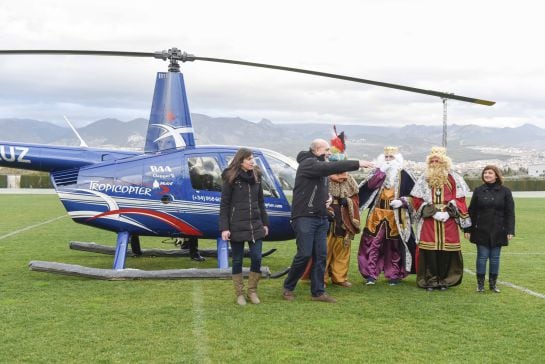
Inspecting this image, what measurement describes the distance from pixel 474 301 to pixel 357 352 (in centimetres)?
257

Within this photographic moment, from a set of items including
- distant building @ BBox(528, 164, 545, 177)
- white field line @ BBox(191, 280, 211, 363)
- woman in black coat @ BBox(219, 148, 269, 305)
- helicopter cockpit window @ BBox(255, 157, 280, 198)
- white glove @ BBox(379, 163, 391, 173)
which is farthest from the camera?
distant building @ BBox(528, 164, 545, 177)

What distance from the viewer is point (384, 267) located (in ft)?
25.9

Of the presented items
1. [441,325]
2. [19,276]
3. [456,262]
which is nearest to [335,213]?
[456,262]

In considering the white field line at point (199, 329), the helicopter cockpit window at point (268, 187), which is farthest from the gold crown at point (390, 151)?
the white field line at point (199, 329)

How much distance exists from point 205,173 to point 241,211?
182cm

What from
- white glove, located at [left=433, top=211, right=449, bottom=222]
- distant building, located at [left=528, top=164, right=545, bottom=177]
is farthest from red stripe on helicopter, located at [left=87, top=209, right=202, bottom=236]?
distant building, located at [left=528, top=164, right=545, bottom=177]

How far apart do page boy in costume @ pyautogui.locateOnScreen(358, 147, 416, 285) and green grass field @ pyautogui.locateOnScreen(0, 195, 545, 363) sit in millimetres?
267

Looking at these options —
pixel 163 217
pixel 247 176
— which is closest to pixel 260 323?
pixel 247 176

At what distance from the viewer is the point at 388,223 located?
25.3 ft

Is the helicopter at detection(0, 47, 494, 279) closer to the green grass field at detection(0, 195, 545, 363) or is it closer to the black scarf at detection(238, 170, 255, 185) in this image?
the green grass field at detection(0, 195, 545, 363)

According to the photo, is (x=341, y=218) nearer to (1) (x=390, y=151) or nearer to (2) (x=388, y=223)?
(2) (x=388, y=223)

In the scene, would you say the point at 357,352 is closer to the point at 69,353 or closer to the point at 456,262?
the point at 69,353

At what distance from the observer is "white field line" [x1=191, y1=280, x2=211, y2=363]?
4.74m

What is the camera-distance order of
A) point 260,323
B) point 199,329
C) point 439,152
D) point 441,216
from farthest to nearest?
1. point 439,152
2. point 441,216
3. point 260,323
4. point 199,329
